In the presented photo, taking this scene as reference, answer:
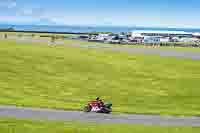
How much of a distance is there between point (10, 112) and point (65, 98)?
35.3 feet

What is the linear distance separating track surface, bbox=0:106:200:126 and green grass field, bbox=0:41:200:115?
2.56 m

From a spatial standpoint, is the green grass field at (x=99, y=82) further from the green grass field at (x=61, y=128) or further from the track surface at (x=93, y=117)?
the green grass field at (x=61, y=128)

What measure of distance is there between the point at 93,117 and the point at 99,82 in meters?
18.2

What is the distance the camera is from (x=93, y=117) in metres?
30.1

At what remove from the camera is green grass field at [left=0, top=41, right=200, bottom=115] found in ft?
128

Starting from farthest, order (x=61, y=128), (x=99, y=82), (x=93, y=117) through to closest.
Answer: (x=99, y=82) → (x=93, y=117) → (x=61, y=128)

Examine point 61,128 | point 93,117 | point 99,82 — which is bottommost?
point 93,117

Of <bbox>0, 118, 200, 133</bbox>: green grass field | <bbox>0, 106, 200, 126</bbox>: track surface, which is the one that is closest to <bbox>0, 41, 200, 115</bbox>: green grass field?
<bbox>0, 106, 200, 126</bbox>: track surface

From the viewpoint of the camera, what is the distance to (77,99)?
4050 centimetres

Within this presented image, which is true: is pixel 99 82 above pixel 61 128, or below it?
below

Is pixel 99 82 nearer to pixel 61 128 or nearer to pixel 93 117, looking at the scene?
pixel 93 117

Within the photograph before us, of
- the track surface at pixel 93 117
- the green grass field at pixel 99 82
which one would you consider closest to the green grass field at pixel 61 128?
the track surface at pixel 93 117

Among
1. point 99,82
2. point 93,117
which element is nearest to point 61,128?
point 93,117

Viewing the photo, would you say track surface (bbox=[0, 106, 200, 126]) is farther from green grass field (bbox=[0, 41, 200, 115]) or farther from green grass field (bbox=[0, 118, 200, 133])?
green grass field (bbox=[0, 118, 200, 133])
